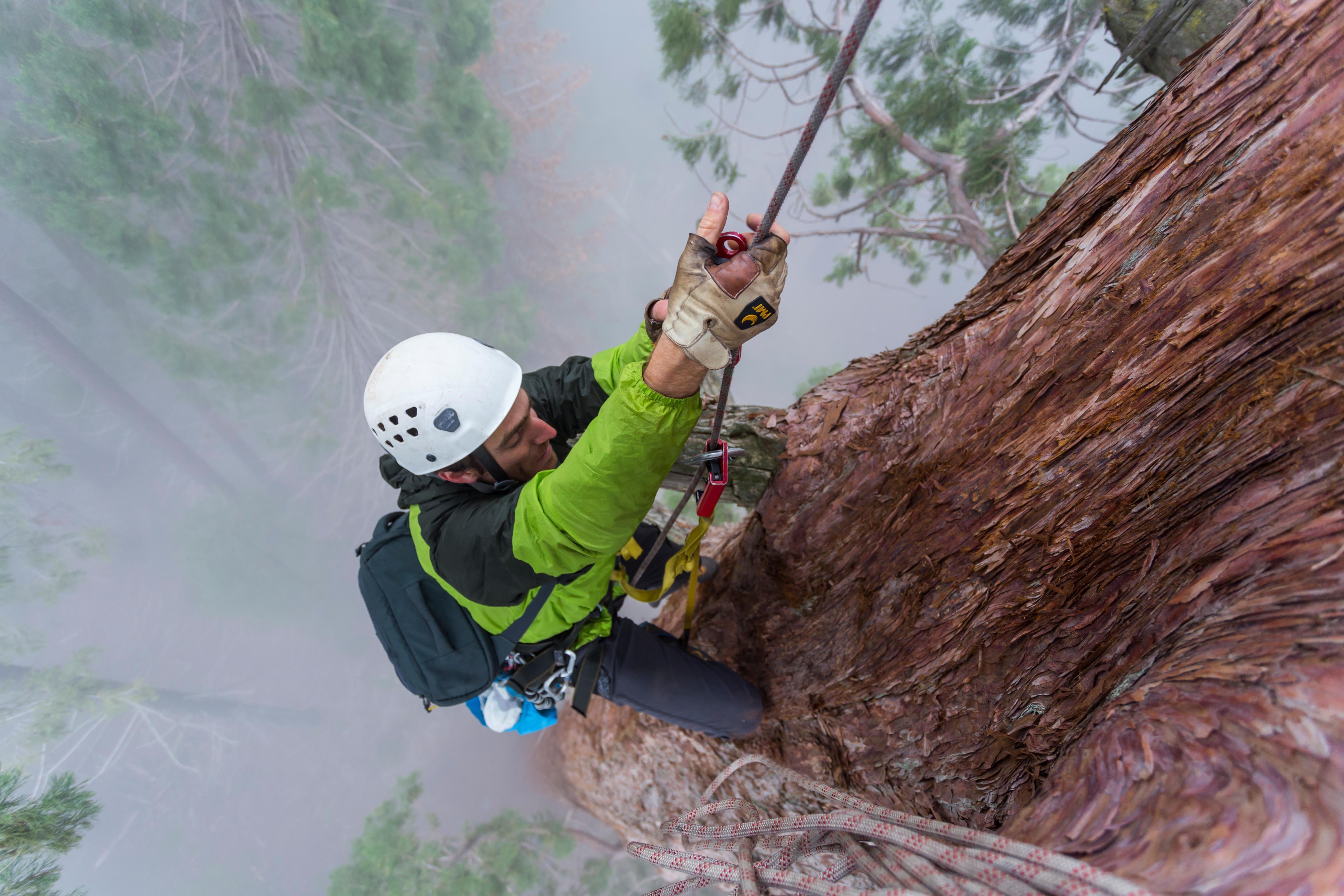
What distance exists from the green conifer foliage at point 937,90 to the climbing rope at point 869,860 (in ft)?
10.1

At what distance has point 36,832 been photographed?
300cm

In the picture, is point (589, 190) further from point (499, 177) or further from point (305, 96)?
point (305, 96)

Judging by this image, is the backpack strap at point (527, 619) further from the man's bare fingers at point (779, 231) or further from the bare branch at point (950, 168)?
the bare branch at point (950, 168)

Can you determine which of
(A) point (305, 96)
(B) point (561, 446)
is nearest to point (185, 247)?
(A) point (305, 96)

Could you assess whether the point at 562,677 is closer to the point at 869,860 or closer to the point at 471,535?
the point at 471,535

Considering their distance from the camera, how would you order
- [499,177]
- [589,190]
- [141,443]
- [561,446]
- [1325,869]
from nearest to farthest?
[1325,869] < [561,446] < [141,443] < [499,177] < [589,190]

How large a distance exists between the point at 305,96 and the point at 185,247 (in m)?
2.25

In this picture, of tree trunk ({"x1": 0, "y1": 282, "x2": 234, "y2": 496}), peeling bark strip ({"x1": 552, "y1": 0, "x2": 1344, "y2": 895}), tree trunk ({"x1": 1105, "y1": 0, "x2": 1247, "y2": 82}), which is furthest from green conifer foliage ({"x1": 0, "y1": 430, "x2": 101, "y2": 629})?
tree trunk ({"x1": 1105, "y1": 0, "x2": 1247, "y2": 82})

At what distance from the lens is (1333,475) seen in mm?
720

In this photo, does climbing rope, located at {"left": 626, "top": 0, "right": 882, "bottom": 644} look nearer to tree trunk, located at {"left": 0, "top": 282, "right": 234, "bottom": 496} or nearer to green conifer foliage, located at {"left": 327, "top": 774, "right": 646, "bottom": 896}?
green conifer foliage, located at {"left": 327, "top": 774, "right": 646, "bottom": 896}

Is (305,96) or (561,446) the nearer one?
(561,446)

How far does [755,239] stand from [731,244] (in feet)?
0.18

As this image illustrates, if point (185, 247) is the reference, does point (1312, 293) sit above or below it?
below

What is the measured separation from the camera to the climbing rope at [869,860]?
660mm
